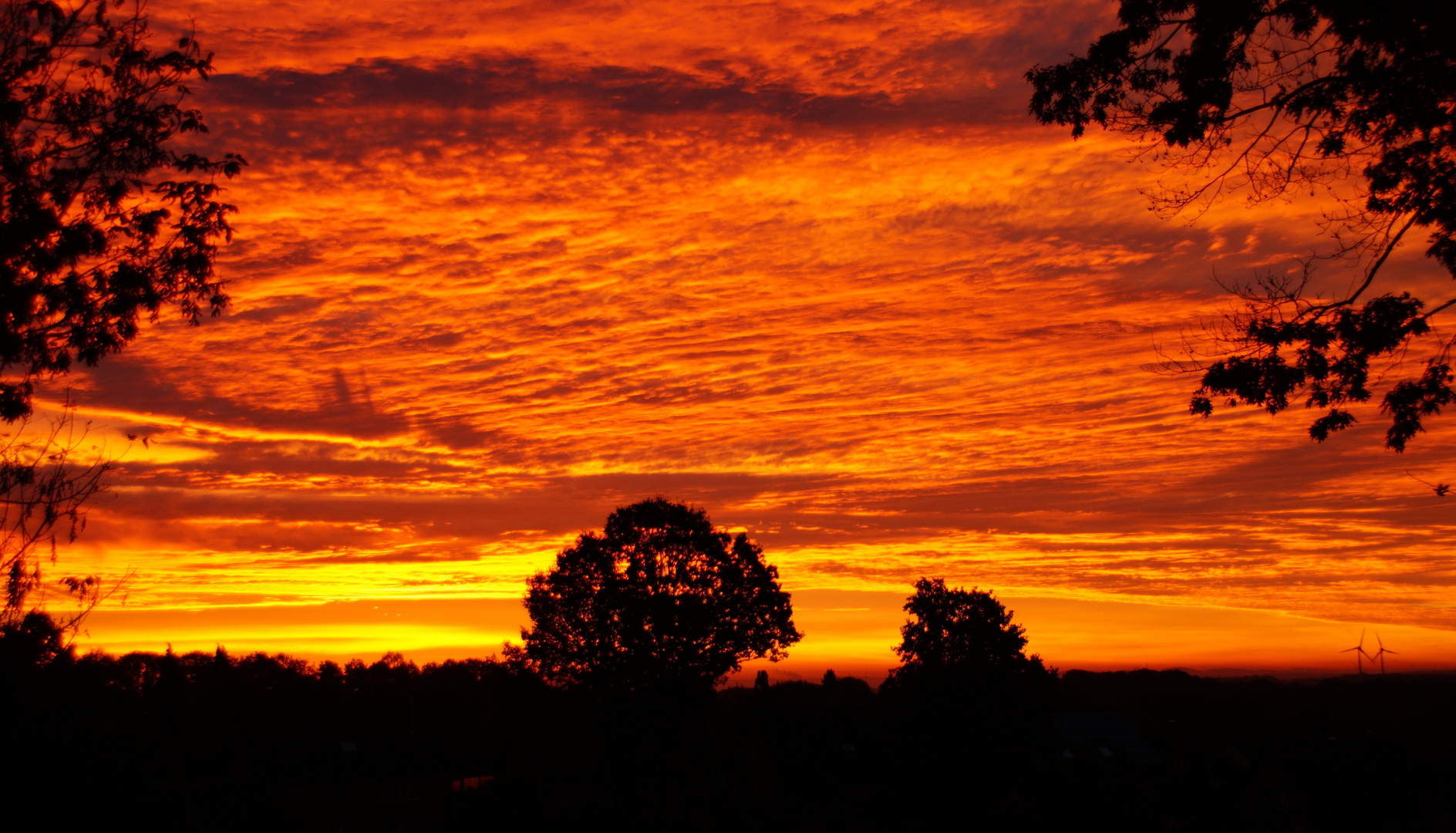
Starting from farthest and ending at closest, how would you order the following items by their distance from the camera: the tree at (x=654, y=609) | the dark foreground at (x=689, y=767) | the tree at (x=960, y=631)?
the tree at (x=960, y=631)
the tree at (x=654, y=609)
the dark foreground at (x=689, y=767)

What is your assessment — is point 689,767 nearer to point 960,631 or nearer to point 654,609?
point 654,609

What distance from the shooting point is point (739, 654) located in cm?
4822

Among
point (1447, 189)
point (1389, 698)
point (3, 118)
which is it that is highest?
point (3, 118)

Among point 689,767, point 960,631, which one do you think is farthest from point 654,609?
point 960,631

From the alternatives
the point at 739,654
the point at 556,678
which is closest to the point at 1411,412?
the point at 739,654

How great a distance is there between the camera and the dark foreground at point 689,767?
1867 cm

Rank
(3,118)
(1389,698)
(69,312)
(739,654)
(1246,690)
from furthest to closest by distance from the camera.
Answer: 1. (1246,690)
2. (1389,698)
3. (739,654)
4. (69,312)
5. (3,118)

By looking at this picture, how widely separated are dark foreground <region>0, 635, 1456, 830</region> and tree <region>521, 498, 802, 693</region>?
5.44 feet

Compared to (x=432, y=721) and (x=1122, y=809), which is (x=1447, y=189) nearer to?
(x=1122, y=809)

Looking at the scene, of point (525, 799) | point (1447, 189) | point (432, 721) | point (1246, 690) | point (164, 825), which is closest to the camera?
point (1447, 189)

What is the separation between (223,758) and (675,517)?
31.7 meters

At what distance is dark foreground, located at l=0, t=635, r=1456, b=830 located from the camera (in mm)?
18672

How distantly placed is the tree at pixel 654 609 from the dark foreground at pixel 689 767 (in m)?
1.66

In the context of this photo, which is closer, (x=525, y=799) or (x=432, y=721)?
(x=525, y=799)
